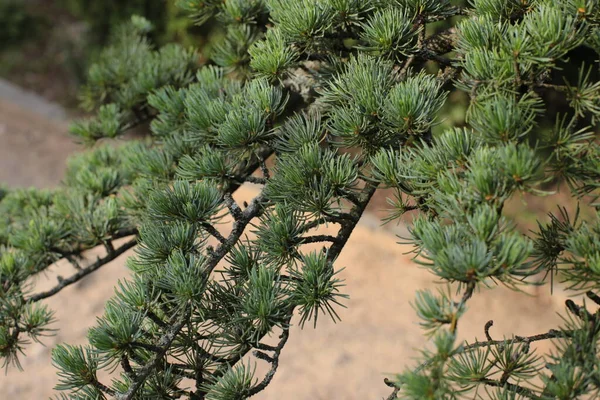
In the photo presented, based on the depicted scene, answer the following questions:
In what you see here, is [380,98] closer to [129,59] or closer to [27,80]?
[129,59]

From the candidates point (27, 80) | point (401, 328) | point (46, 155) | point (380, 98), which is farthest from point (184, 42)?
point (380, 98)

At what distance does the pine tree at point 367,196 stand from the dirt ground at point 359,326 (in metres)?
1.15

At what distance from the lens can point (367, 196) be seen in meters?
0.82

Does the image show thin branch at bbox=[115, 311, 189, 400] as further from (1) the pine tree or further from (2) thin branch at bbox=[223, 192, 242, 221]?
(2) thin branch at bbox=[223, 192, 242, 221]

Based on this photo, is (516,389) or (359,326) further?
(359,326)

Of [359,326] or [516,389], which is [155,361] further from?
[359,326]

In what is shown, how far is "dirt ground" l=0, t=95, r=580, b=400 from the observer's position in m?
2.07

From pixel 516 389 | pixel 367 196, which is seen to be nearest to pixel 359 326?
pixel 367 196

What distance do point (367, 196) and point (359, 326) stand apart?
61.7 inches

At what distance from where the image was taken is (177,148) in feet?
3.25

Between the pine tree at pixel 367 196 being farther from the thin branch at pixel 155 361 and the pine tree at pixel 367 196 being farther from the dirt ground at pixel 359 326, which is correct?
the dirt ground at pixel 359 326

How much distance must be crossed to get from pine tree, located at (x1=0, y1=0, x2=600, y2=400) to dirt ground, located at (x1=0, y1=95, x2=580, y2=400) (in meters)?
1.15

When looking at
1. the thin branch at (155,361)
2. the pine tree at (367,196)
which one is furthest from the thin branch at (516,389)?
the thin branch at (155,361)

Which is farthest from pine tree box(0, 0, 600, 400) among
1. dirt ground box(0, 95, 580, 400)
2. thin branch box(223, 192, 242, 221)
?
dirt ground box(0, 95, 580, 400)
